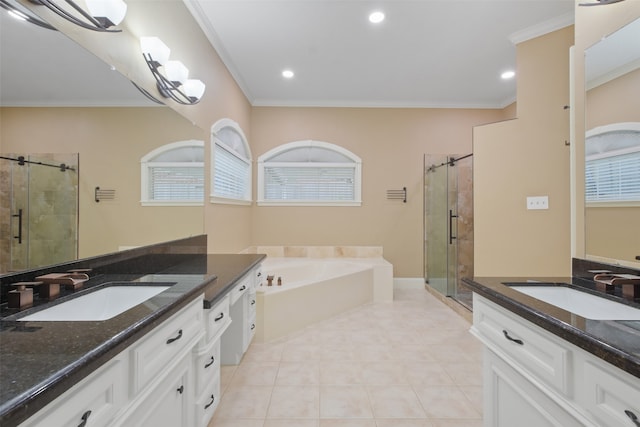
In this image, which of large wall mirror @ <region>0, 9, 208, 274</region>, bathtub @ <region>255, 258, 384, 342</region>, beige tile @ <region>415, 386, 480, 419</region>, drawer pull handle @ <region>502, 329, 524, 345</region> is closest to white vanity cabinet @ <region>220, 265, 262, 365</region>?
bathtub @ <region>255, 258, 384, 342</region>

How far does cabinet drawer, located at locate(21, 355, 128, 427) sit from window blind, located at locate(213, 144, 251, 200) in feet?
7.58

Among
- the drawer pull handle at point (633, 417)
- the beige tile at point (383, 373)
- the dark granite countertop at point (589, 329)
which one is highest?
the dark granite countertop at point (589, 329)

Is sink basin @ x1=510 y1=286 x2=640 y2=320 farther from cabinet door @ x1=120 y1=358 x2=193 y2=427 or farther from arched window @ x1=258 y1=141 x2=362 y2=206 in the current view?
arched window @ x1=258 y1=141 x2=362 y2=206

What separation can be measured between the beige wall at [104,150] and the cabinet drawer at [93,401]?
794mm

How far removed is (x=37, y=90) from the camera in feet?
3.73

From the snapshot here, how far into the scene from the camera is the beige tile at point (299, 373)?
A: 82.4 inches

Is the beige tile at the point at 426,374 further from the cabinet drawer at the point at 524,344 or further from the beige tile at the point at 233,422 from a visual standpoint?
the beige tile at the point at 233,422

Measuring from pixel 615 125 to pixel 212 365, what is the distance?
233 cm

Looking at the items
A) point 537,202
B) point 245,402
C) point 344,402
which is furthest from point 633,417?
point 537,202

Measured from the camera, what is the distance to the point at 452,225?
13.9 feet

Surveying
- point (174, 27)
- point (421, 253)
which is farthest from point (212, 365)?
point (421, 253)

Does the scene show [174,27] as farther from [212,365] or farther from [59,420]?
[59,420]

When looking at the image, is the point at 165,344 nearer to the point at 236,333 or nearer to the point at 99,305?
the point at 99,305

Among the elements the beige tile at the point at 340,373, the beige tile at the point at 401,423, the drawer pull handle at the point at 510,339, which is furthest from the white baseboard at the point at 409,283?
the drawer pull handle at the point at 510,339
